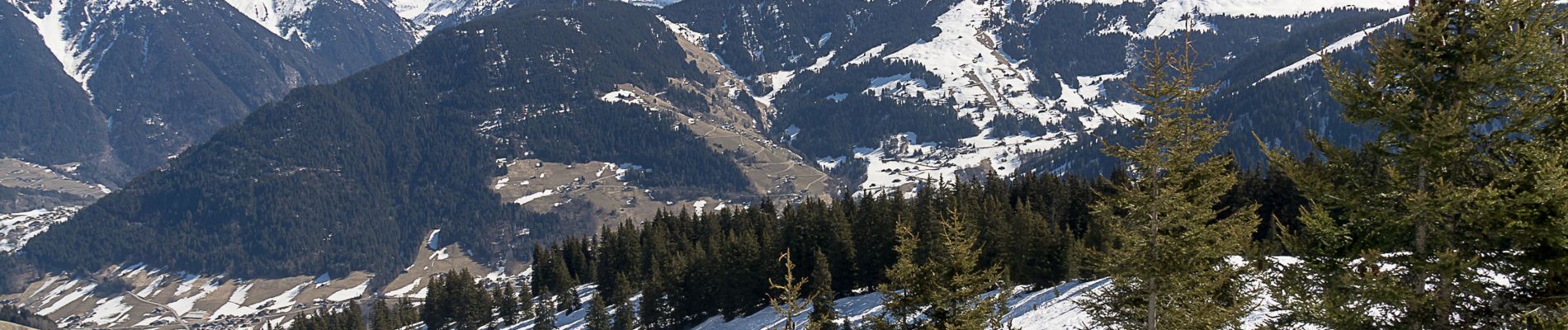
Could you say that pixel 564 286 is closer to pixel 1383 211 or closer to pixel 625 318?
pixel 625 318

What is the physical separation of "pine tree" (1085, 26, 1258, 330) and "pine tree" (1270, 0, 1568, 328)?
13.5ft

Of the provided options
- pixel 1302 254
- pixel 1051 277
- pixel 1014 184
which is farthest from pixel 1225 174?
pixel 1014 184

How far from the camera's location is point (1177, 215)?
19.3 metres

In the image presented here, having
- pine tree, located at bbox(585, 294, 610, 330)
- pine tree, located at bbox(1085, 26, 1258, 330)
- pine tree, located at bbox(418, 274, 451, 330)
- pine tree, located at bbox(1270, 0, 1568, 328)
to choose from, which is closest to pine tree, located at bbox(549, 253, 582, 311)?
pine tree, located at bbox(418, 274, 451, 330)

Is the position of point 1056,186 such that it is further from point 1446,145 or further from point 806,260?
point 1446,145

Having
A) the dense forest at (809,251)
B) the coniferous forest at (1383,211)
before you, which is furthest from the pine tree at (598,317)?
the coniferous forest at (1383,211)

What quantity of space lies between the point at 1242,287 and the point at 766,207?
116 metres

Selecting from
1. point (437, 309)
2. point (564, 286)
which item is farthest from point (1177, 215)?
point (437, 309)

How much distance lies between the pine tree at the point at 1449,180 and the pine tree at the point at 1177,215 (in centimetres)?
412

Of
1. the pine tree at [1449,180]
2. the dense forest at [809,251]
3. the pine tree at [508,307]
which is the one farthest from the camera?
the pine tree at [508,307]

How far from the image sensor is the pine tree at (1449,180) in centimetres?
1322

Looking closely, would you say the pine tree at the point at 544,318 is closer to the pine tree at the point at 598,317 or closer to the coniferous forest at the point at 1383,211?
the pine tree at the point at 598,317

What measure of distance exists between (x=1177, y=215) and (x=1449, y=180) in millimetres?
5649

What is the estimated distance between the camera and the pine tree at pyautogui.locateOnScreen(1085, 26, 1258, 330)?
19.4m
